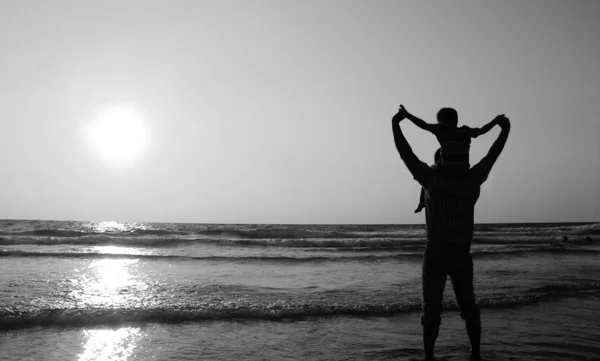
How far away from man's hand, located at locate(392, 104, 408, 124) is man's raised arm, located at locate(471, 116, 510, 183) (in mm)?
815

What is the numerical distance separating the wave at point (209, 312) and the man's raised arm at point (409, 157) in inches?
166

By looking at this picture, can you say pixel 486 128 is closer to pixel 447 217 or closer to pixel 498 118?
pixel 498 118

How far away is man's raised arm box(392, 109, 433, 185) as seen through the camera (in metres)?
3.63

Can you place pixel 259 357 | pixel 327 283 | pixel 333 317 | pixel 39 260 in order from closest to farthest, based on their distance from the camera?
pixel 259 357, pixel 333 317, pixel 327 283, pixel 39 260

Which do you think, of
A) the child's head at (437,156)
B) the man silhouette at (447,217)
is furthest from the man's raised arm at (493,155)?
the child's head at (437,156)

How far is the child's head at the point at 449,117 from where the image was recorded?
369 centimetres

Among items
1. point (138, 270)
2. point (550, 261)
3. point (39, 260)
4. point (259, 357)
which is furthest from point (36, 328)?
point (550, 261)

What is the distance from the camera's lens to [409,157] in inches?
144

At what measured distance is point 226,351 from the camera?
203 inches

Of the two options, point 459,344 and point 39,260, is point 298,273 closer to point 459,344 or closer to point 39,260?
point 459,344

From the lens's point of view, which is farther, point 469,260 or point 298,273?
point 298,273

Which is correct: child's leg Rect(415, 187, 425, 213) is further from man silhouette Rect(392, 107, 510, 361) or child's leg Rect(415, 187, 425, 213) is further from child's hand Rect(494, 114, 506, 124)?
child's hand Rect(494, 114, 506, 124)

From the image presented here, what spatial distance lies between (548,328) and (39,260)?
1633 centimetres

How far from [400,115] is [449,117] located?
478 millimetres
